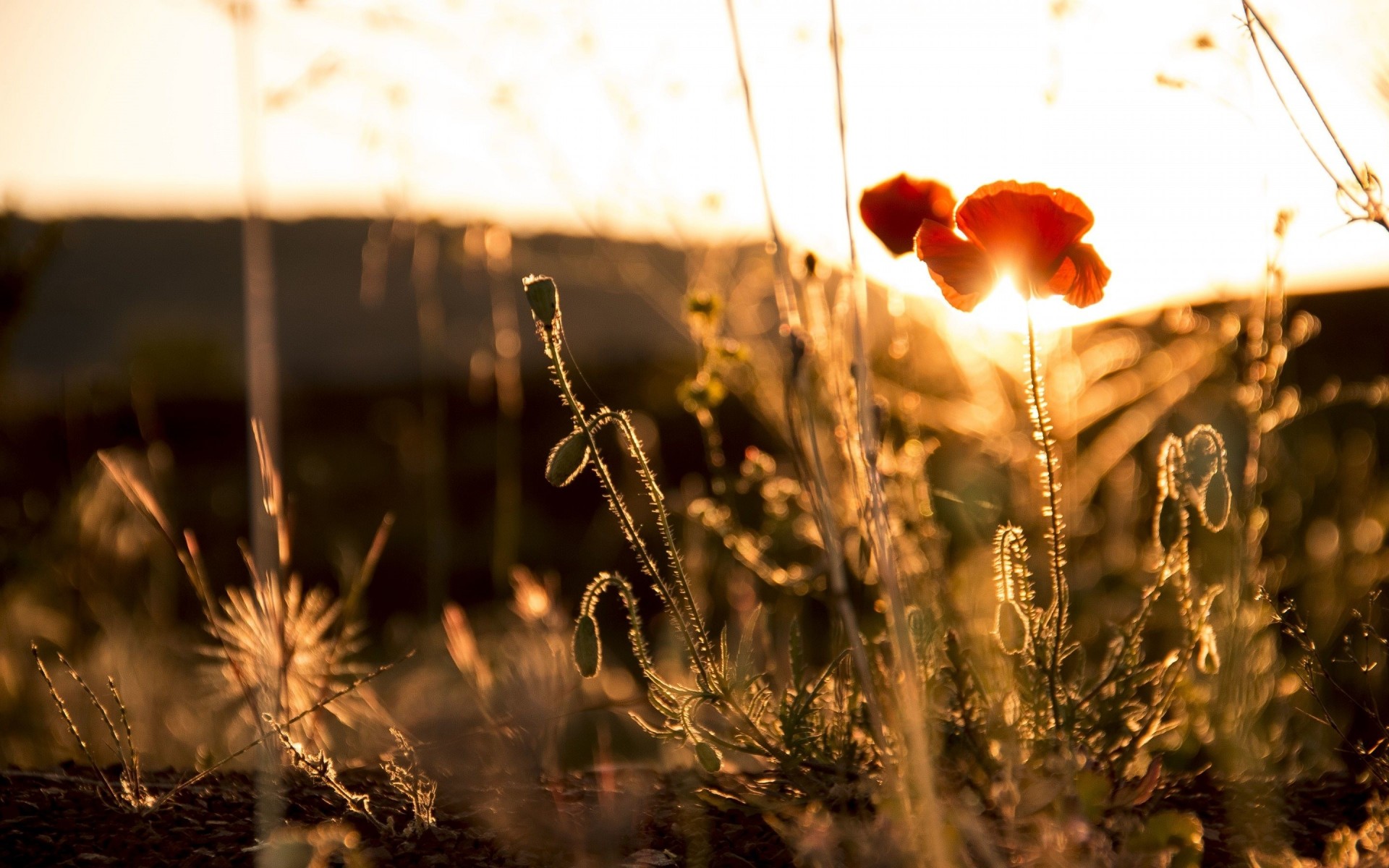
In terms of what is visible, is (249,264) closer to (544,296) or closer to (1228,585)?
(544,296)

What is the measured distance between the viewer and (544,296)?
124 centimetres

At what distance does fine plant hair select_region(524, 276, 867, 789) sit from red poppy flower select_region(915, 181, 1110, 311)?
465 millimetres

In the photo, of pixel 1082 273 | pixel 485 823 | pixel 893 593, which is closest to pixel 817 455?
pixel 893 593

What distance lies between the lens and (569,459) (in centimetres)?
129

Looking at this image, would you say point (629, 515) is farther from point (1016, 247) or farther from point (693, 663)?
point (1016, 247)

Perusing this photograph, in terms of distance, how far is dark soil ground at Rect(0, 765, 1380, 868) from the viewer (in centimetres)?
135

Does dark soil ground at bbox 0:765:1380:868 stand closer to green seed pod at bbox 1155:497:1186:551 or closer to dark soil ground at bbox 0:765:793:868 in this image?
dark soil ground at bbox 0:765:793:868

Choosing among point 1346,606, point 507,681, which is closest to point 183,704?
point 507,681

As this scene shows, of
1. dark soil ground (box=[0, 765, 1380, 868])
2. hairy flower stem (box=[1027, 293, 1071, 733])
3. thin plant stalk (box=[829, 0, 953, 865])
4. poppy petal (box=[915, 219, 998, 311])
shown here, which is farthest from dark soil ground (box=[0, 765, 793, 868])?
poppy petal (box=[915, 219, 998, 311])

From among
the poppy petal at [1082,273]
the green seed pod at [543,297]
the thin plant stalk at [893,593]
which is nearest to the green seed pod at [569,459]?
the green seed pod at [543,297]

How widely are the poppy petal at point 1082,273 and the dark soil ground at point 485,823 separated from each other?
0.69 meters

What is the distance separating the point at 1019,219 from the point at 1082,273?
0.13 m

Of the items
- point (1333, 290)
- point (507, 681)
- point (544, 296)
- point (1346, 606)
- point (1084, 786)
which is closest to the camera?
point (1084, 786)

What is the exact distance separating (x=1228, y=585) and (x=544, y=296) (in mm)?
1196
